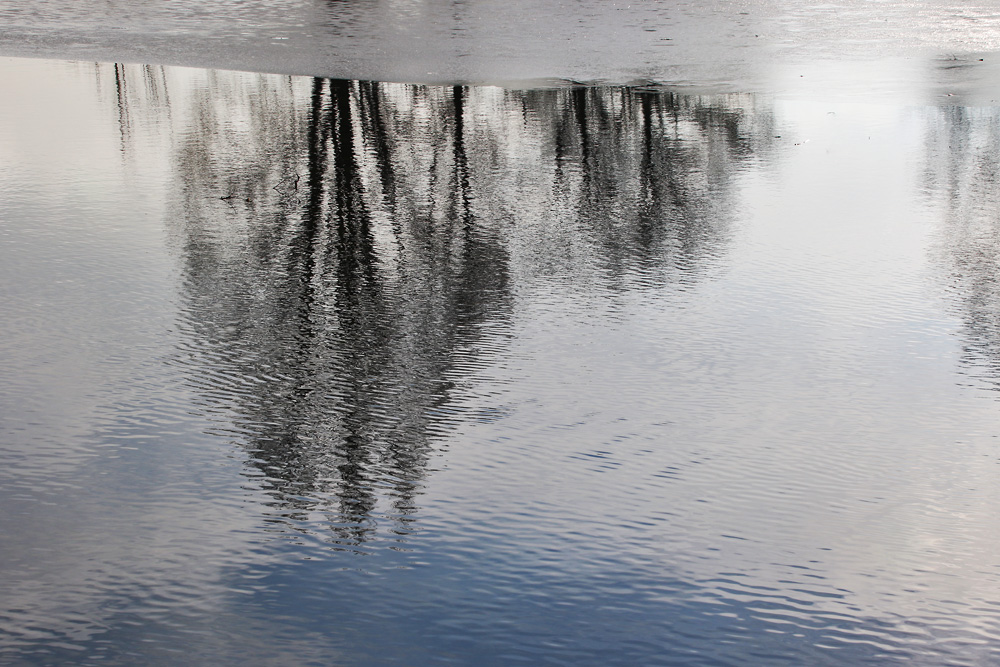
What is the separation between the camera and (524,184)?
8062 millimetres

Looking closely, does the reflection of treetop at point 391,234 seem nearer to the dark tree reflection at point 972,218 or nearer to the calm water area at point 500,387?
the calm water area at point 500,387

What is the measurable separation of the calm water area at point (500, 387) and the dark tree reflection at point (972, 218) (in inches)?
1.4

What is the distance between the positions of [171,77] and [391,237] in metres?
6.91

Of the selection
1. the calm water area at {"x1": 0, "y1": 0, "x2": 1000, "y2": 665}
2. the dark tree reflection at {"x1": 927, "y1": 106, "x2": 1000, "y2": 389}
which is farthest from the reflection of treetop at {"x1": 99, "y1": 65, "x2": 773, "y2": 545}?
the dark tree reflection at {"x1": 927, "y1": 106, "x2": 1000, "y2": 389}

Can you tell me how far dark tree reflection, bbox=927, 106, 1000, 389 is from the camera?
16.7 feet

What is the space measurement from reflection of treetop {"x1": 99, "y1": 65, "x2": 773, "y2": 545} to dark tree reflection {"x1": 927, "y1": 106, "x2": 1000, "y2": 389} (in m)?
1.42

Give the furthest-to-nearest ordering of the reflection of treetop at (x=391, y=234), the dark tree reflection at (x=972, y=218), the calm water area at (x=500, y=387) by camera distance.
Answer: the dark tree reflection at (x=972, y=218)
the reflection of treetop at (x=391, y=234)
the calm water area at (x=500, y=387)

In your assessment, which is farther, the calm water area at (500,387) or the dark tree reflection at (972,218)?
the dark tree reflection at (972,218)

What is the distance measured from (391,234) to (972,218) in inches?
152

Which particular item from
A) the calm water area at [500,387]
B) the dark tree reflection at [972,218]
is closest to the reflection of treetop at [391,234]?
the calm water area at [500,387]

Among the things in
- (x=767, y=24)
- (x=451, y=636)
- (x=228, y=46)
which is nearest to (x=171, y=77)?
(x=228, y=46)

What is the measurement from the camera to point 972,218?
7.06m

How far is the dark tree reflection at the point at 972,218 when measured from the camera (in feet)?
16.7

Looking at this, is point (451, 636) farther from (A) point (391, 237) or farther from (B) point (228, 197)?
(B) point (228, 197)
